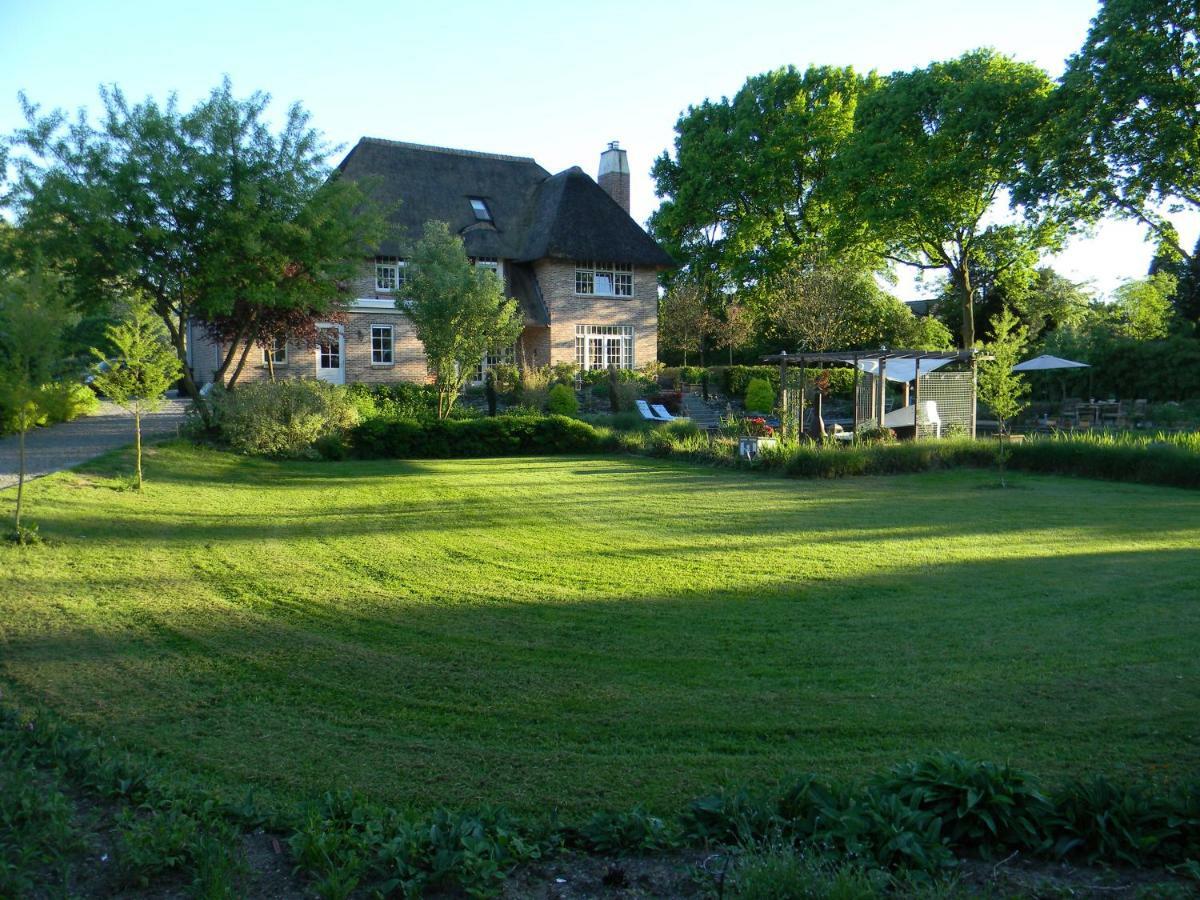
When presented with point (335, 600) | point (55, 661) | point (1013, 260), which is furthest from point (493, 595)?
point (1013, 260)

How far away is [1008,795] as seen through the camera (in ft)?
11.7

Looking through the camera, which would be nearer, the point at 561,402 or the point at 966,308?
the point at 561,402

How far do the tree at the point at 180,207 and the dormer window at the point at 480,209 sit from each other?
53.7 feet

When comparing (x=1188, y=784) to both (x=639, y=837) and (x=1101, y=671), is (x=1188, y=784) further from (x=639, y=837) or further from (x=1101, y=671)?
(x=639, y=837)

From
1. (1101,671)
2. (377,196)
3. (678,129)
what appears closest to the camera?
(1101,671)

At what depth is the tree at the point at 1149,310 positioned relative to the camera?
116ft

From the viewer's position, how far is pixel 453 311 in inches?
909

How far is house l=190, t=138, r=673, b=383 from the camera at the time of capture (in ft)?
104

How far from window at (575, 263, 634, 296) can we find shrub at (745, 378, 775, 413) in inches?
280

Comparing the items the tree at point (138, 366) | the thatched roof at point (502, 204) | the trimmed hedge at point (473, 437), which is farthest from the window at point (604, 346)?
the tree at point (138, 366)

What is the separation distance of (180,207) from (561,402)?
42.3 feet

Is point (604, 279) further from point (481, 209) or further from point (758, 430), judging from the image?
point (758, 430)

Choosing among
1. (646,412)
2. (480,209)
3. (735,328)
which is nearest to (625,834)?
(646,412)

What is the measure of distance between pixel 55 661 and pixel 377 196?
1126 inches
